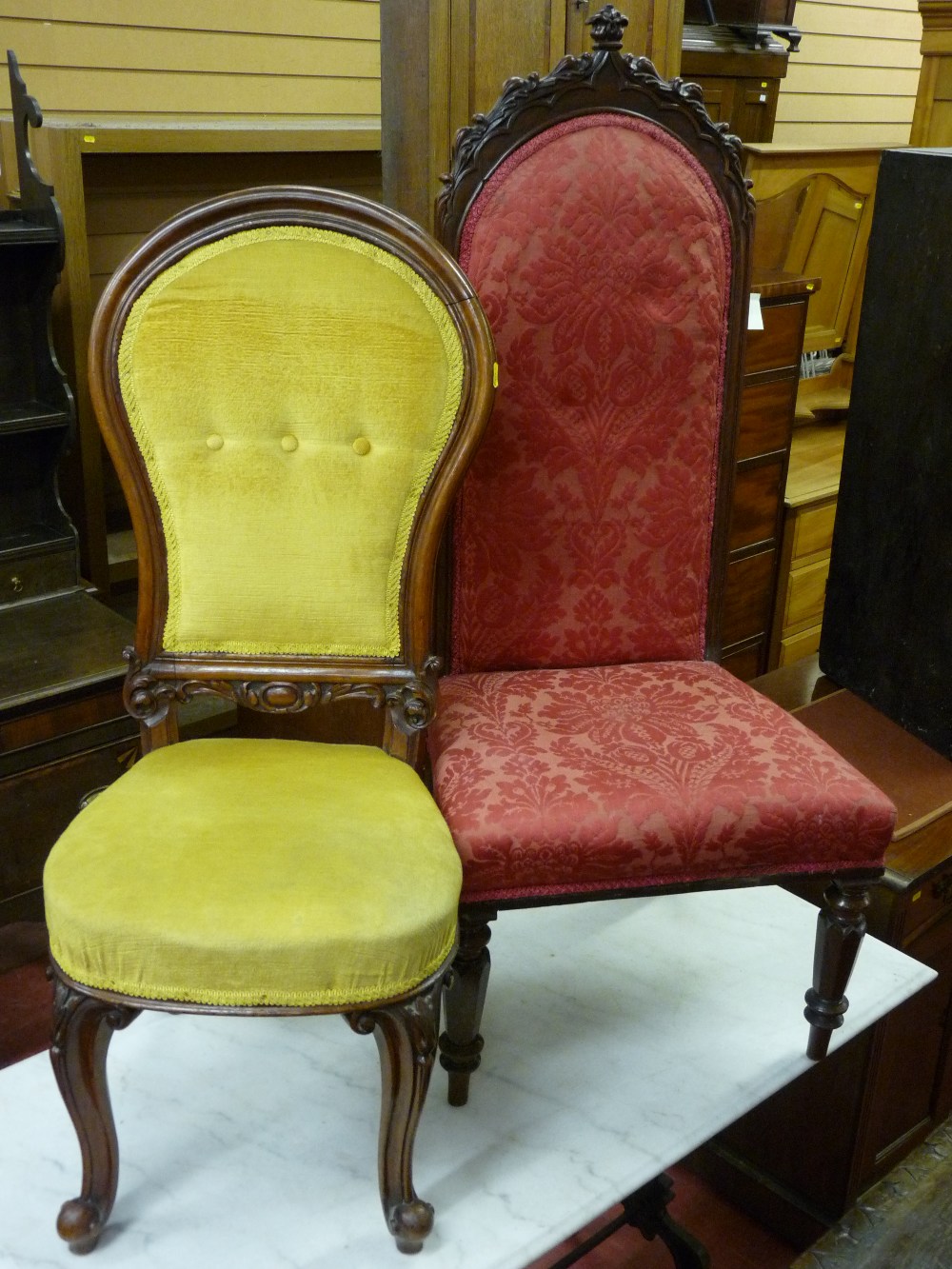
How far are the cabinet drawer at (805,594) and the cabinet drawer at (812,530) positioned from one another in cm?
4

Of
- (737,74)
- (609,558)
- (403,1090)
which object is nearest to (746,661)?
(609,558)

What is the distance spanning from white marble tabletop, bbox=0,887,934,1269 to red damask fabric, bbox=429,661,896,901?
29 centimetres

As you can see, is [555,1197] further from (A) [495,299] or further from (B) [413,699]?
(A) [495,299]

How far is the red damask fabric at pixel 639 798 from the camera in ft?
4.56

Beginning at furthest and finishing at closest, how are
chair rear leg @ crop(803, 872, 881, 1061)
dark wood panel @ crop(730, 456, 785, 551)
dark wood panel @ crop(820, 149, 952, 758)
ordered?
dark wood panel @ crop(730, 456, 785, 551)
dark wood panel @ crop(820, 149, 952, 758)
chair rear leg @ crop(803, 872, 881, 1061)

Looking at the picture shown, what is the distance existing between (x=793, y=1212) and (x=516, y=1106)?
77cm

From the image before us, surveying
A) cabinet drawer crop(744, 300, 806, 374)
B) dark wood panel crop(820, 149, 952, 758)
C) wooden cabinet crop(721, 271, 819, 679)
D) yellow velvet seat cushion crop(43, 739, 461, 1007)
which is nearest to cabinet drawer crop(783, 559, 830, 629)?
wooden cabinet crop(721, 271, 819, 679)

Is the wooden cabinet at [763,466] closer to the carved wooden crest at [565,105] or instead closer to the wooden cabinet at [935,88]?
the carved wooden crest at [565,105]

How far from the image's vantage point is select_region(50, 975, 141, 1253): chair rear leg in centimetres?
120

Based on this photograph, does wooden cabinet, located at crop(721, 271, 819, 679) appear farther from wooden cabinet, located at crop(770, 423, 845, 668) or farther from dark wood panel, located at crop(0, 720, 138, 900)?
dark wood panel, located at crop(0, 720, 138, 900)

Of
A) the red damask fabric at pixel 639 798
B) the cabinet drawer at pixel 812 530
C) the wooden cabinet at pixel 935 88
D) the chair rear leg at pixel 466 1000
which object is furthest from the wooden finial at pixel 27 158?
the wooden cabinet at pixel 935 88

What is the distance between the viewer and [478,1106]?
1513 mm

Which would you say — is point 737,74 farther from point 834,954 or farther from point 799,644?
point 834,954

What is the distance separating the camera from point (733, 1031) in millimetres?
1636
